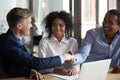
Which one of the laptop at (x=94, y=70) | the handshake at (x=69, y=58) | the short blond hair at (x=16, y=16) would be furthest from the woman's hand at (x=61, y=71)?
the short blond hair at (x=16, y=16)

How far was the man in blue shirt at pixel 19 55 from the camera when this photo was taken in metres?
1.60

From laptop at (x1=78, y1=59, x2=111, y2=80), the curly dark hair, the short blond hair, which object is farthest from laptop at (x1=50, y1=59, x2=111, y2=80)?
the curly dark hair

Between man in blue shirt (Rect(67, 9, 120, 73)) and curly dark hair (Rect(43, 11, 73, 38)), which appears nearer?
man in blue shirt (Rect(67, 9, 120, 73))

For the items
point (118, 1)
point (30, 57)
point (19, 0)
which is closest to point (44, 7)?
point (19, 0)

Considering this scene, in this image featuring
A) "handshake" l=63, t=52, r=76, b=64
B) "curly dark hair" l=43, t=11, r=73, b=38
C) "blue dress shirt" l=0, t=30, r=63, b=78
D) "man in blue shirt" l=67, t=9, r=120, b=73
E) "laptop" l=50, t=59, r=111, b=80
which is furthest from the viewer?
"curly dark hair" l=43, t=11, r=73, b=38

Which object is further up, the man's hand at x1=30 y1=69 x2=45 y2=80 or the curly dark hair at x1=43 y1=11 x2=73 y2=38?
the curly dark hair at x1=43 y1=11 x2=73 y2=38

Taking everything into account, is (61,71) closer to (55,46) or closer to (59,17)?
(55,46)

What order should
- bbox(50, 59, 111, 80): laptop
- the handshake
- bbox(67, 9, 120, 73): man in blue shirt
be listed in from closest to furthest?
bbox(50, 59, 111, 80): laptop < the handshake < bbox(67, 9, 120, 73): man in blue shirt

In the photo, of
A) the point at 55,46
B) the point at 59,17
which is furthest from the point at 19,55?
the point at 59,17

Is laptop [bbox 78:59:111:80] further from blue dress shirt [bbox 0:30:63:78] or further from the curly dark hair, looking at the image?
the curly dark hair

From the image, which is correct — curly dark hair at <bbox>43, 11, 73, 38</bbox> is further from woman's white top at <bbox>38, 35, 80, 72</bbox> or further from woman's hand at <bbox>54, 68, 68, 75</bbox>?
woman's hand at <bbox>54, 68, 68, 75</bbox>

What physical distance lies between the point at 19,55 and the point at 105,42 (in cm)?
97

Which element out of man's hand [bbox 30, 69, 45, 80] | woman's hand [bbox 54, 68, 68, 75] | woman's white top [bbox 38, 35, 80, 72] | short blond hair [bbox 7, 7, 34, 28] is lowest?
woman's hand [bbox 54, 68, 68, 75]

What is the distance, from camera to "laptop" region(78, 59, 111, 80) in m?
1.42
